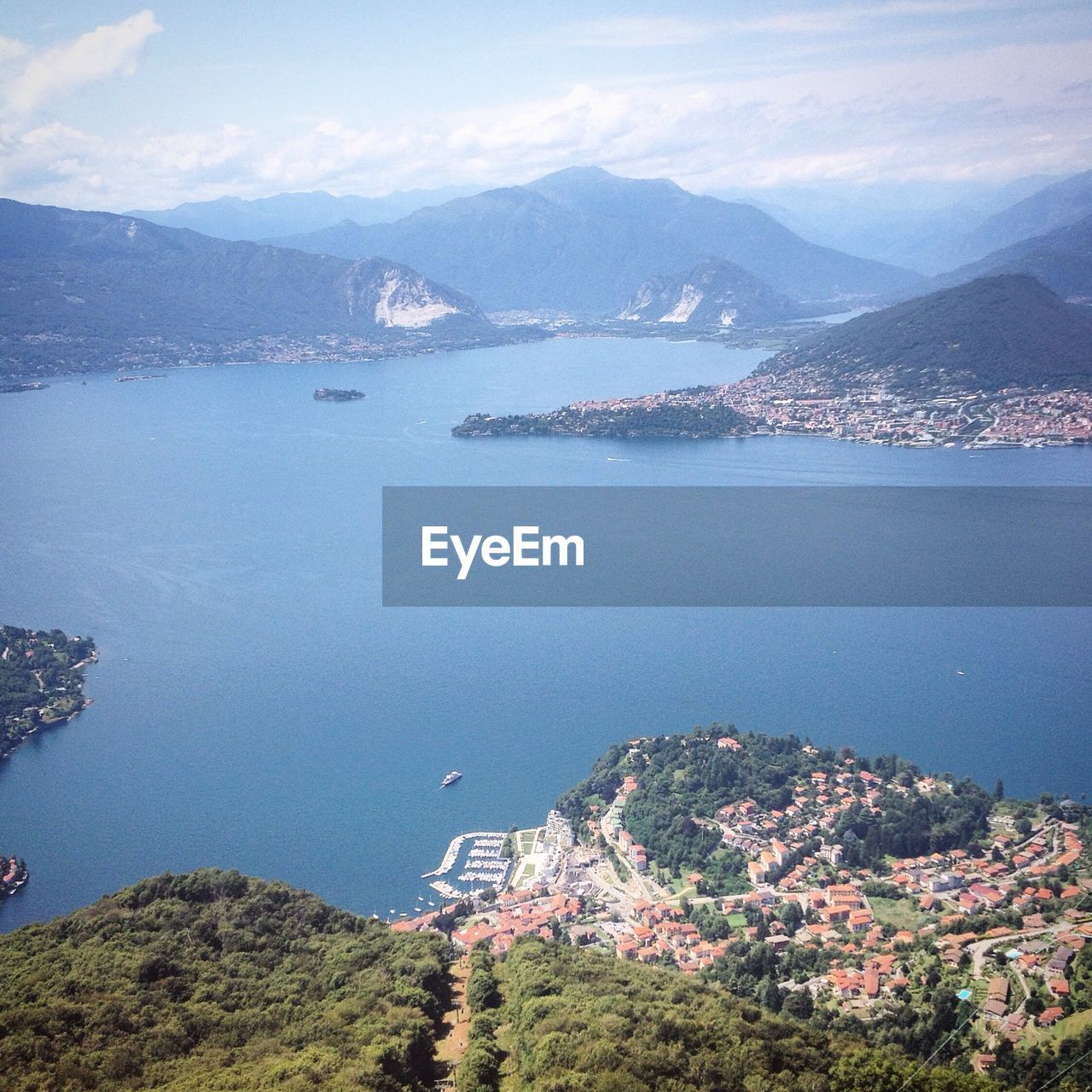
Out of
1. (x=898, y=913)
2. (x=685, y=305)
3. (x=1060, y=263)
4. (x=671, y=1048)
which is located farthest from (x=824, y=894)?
(x=685, y=305)

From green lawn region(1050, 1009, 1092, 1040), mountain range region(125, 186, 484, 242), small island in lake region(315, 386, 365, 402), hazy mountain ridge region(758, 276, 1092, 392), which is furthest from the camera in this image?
mountain range region(125, 186, 484, 242)

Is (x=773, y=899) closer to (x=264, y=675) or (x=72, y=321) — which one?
(x=264, y=675)

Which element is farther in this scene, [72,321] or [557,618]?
[72,321]

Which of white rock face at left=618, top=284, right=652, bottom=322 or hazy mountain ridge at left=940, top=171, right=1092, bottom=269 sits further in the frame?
white rock face at left=618, top=284, right=652, bottom=322

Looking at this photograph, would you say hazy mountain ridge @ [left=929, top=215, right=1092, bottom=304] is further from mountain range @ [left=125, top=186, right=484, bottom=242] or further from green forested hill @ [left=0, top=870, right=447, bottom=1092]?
mountain range @ [left=125, top=186, right=484, bottom=242]

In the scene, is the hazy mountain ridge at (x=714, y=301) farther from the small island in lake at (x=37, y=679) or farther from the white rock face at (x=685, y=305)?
the small island in lake at (x=37, y=679)

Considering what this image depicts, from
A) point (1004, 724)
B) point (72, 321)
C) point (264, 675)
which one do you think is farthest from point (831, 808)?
point (72, 321)

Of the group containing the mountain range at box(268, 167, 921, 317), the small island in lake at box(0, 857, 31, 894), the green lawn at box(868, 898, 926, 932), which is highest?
the mountain range at box(268, 167, 921, 317)

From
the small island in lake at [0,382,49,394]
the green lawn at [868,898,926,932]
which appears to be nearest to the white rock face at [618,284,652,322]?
the small island in lake at [0,382,49,394]
